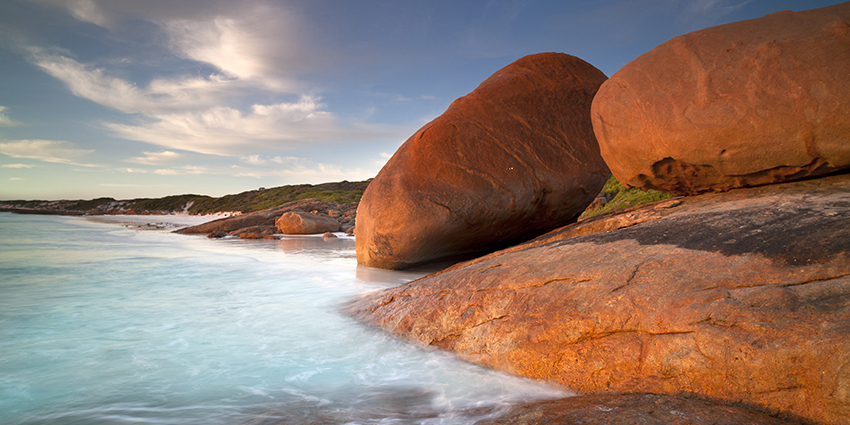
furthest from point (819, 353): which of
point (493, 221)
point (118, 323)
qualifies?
point (118, 323)

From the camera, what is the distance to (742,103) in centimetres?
382

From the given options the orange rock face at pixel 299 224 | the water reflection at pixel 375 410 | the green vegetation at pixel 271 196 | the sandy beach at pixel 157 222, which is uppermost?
the green vegetation at pixel 271 196

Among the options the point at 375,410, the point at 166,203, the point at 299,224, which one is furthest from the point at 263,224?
the point at 166,203

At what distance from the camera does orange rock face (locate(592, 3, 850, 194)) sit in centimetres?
362

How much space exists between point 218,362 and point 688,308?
11.6ft

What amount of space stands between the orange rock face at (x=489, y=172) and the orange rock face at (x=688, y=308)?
2.70 m

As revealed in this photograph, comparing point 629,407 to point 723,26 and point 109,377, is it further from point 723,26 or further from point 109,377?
point 723,26

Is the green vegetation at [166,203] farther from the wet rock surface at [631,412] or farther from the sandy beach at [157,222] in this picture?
the wet rock surface at [631,412]

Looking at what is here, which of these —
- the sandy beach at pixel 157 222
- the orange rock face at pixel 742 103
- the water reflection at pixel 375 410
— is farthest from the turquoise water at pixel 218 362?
the sandy beach at pixel 157 222

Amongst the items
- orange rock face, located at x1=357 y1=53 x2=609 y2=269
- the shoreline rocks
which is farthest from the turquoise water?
the shoreline rocks

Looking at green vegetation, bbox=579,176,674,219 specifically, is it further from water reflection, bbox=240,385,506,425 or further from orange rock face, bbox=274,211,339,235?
orange rock face, bbox=274,211,339,235

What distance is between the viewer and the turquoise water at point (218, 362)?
270 cm

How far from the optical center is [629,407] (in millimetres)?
2225

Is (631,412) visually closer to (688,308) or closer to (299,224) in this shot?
(688,308)
